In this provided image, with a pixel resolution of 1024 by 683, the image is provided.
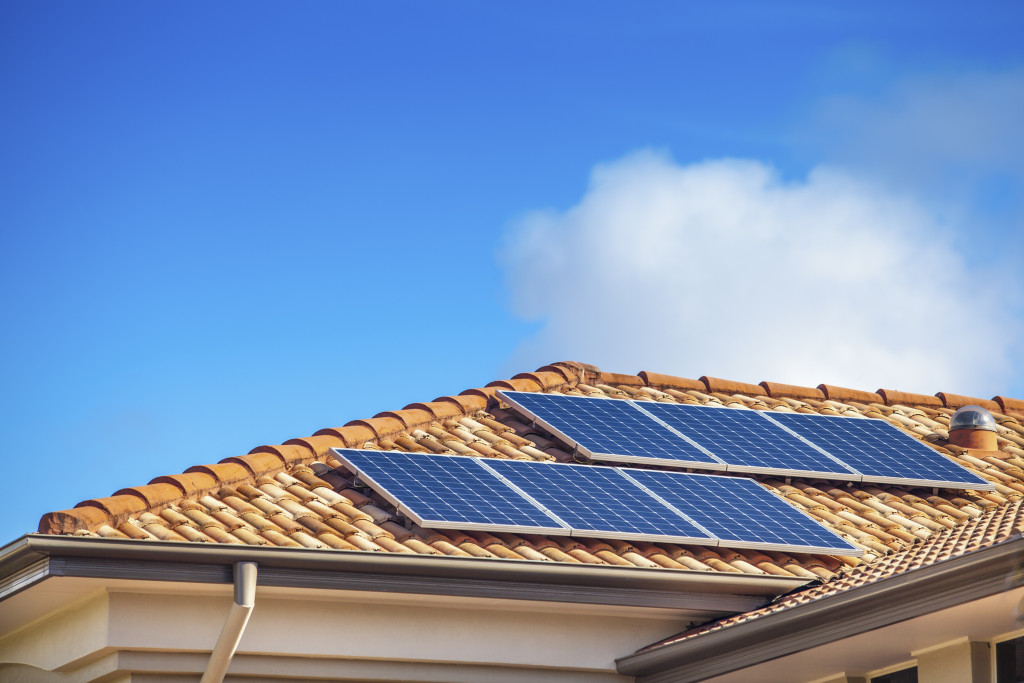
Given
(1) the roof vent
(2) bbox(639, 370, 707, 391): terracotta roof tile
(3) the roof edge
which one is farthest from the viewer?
(2) bbox(639, 370, 707, 391): terracotta roof tile

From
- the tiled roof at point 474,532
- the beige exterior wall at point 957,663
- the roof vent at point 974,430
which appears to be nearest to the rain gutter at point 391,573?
the tiled roof at point 474,532

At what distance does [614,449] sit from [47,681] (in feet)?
18.2

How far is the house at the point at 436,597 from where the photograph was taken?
9594 mm

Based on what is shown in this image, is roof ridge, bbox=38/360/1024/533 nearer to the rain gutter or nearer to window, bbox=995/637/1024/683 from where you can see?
the rain gutter

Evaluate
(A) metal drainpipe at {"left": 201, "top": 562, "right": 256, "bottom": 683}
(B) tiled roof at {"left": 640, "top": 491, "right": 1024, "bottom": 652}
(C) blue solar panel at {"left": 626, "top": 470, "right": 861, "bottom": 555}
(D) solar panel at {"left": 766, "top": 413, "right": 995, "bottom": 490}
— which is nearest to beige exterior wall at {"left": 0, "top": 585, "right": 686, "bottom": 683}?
(A) metal drainpipe at {"left": 201, "top": 562, "right": 256, "bottom": 683}

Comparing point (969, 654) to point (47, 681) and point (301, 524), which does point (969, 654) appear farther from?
point (47, 681)

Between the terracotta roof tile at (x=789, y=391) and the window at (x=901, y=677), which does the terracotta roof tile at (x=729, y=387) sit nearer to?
the terracotta roof tile at (x=789, y=391)

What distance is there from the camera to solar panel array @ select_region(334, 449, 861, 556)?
38.3 ft

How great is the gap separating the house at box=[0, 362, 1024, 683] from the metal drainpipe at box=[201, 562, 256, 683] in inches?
0.6

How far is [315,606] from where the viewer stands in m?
10.7

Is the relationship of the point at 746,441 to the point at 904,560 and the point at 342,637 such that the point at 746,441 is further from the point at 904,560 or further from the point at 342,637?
the point at 342,637

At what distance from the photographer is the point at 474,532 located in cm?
1155

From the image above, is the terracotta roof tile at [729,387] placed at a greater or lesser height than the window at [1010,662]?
greater

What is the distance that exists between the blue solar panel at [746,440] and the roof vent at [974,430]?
2.21m
